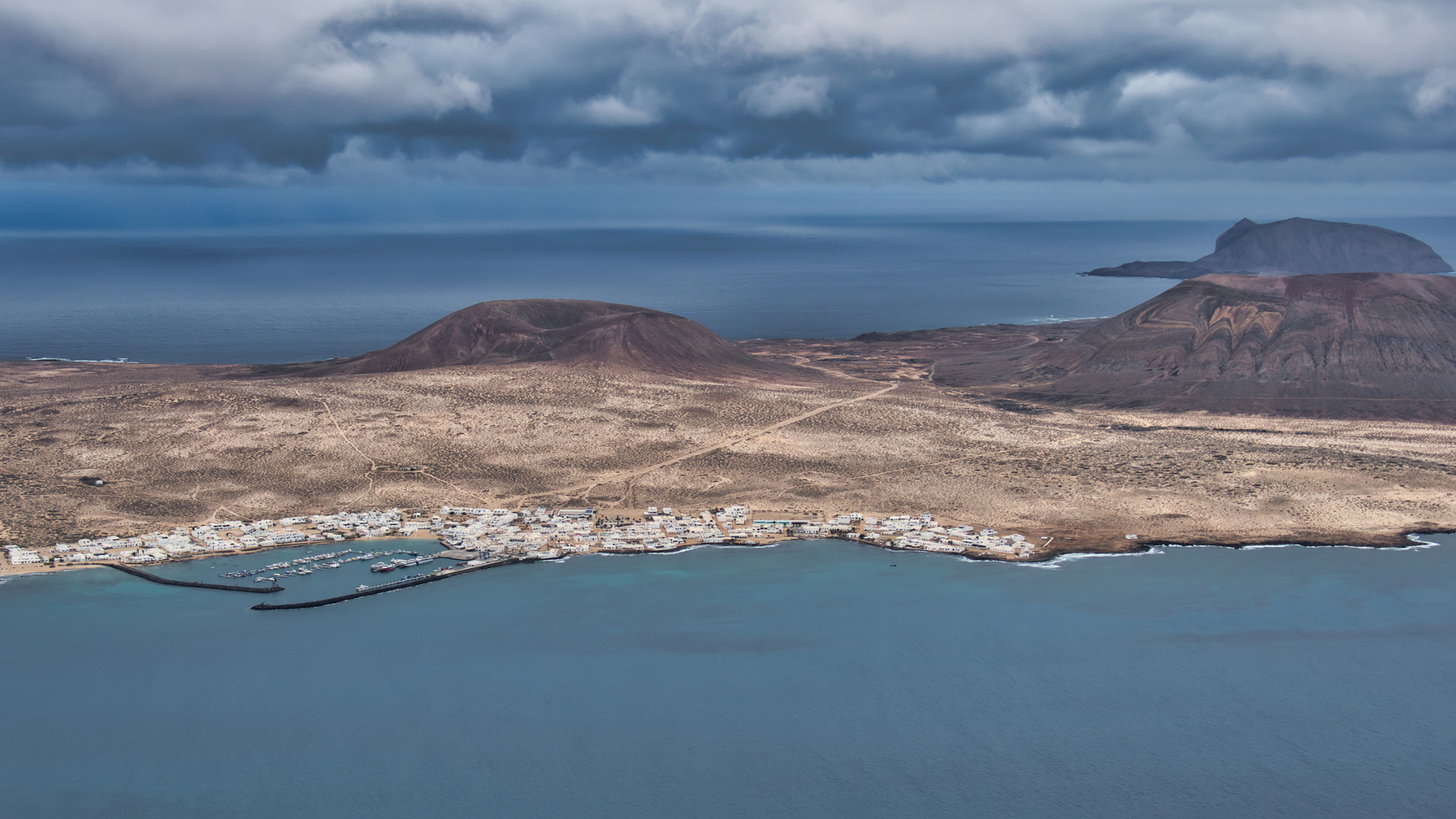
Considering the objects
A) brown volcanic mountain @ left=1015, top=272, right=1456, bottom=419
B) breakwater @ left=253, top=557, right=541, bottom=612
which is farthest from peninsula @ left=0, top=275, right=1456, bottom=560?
breakwater @ left=253, top=557, right=541, bottom=612

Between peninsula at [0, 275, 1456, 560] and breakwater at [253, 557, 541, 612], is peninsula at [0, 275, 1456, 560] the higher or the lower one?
the higher one

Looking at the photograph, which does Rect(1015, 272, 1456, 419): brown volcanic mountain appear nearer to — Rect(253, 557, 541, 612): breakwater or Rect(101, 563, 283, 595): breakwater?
Rect(253, 557, 541, 612): breakwater

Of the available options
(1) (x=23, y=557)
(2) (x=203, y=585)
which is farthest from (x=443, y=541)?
(1) (x=23, y=557)

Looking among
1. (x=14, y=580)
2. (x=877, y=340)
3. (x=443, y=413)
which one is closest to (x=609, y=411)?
(x=443, y=413)

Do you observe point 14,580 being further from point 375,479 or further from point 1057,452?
point 1057,452

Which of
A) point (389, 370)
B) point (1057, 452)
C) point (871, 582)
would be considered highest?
point (389, 370)
